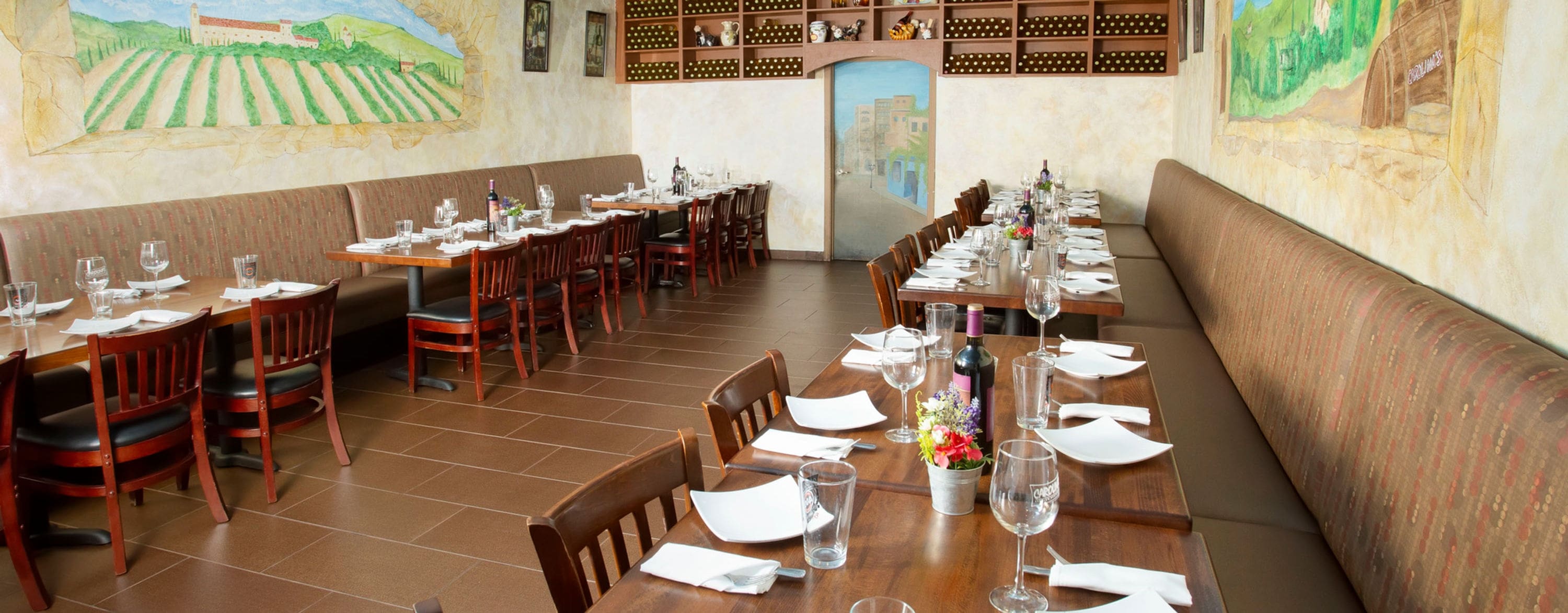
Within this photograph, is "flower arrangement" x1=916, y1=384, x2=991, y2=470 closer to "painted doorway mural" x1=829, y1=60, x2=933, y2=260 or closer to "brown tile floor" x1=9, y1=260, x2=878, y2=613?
"brown tile floor" x1=9, y1=260, x2=878, y2=613

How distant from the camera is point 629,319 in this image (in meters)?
7.25

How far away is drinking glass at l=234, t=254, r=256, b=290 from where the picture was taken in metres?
4.25

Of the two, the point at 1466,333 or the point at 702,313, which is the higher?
the point at 1466,333

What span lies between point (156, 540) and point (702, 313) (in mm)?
4351

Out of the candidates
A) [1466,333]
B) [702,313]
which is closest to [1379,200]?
[1466,333]

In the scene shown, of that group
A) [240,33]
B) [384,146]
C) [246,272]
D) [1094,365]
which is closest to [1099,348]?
[1094,365]

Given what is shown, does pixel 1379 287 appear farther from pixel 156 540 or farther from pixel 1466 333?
pixel 156 540

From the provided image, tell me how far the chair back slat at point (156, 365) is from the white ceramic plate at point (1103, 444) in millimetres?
2824

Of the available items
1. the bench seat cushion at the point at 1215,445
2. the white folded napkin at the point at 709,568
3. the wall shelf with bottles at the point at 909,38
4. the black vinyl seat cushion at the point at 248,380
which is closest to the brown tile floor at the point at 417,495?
the black vinyl seat cushion at the point at 248,380

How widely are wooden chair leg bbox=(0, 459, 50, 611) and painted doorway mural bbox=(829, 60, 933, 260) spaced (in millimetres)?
7816

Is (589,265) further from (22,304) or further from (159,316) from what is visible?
(22,304)

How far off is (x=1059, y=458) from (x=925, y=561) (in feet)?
1.94

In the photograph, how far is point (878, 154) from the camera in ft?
32.5

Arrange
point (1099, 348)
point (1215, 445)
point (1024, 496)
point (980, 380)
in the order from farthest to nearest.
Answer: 1. point (1215, 445)
2. point (1099, 348)
3. point (980, 380)
4. point (1024, 496)
